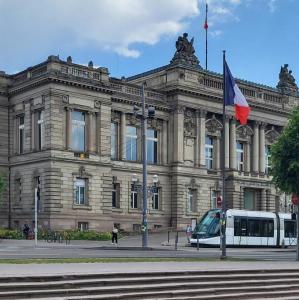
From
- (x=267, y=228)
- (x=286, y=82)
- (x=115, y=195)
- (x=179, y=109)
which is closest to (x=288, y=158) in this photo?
(x=267, y=228)

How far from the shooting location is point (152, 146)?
80375 mm

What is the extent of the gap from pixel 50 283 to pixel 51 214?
50808 millimetres

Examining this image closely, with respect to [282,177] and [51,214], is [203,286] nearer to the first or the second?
[282,177]

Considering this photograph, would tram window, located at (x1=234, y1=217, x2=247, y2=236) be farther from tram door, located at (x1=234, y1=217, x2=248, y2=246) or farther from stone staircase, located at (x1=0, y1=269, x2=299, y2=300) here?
stone staircase, located at (x1=0, y1=269, x2=299, y2=300)

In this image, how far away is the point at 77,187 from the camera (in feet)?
232

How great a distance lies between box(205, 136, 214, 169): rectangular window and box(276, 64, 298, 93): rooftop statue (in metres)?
15.3

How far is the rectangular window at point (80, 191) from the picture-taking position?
2783 inches

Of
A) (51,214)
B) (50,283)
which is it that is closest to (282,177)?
(50,283)

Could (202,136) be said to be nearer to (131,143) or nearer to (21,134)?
(131,143)

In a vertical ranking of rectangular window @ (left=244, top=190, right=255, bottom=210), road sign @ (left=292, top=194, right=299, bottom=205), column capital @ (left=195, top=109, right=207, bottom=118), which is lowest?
rectangular window @ (left=244, top=190, right=255, bottom=210)

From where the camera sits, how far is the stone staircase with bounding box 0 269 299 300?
54.7ft

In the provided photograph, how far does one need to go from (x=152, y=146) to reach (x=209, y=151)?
29.5 ft

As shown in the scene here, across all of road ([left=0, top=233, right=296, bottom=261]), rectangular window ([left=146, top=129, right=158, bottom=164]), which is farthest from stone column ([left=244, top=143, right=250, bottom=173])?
road ([left=0, top=233, right=296, bottom=261])

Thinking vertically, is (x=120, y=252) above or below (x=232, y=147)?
below
